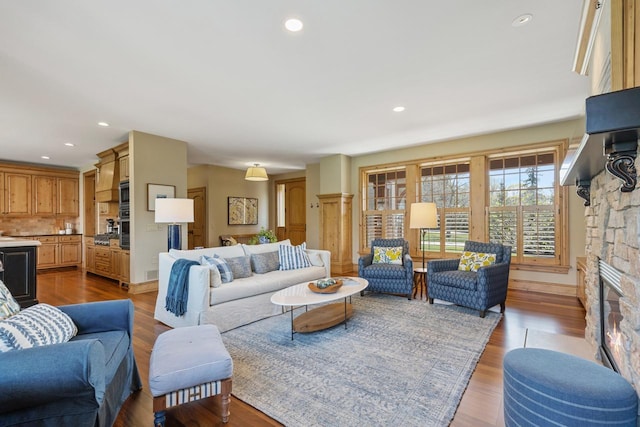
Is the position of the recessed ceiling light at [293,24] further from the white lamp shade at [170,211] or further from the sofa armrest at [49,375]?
the white lamp shade at [170,211]

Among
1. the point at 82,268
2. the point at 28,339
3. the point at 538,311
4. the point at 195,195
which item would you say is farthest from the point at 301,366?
the point at 82,268

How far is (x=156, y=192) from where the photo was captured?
17.2 ft

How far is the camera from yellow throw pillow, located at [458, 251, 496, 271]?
4.02 metres

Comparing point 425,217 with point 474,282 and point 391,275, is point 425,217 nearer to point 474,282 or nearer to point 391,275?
point 391,275

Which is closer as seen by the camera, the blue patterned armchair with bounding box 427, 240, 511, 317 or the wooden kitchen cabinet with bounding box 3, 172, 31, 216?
the blue patterned armchair with bounding box 427, 240, 511, 317

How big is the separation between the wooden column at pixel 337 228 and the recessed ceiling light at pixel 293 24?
14.9 feet

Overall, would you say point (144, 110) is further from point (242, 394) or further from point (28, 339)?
point (242, 394)

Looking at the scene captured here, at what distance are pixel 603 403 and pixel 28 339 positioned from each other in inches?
101

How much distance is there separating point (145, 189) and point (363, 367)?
4.54m

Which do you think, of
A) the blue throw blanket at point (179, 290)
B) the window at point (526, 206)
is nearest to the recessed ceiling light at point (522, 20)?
the window at point (526, 206)

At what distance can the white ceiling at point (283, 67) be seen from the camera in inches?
86.0

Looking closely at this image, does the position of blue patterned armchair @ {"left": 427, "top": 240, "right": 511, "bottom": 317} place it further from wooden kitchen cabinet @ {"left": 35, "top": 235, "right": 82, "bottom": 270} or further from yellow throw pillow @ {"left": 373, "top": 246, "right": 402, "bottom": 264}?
wooden kitchen cabinet @ {"left": 35, "top": 235, "right": 82, "bottom": 270}

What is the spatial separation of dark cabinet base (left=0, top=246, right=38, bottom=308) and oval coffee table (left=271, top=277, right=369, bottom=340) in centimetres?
359

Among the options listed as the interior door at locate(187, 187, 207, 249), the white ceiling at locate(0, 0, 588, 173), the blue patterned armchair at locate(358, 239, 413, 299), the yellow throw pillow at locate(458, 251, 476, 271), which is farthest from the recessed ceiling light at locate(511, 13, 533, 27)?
the interior door at locate(187, 187, 207, 249)
